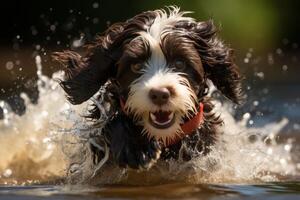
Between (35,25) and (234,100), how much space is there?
13678mm

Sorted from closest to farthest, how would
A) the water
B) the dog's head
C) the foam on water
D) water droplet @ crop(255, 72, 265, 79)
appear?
the water, the dog's head, the foam on water, water droplet @ crop(255, 72, 265, 79)

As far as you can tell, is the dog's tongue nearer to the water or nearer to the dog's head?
the dog's head

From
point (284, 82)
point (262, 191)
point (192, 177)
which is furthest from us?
point (284, 82)

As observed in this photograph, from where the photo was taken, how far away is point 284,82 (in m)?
15.0

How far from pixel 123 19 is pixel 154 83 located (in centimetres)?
1316

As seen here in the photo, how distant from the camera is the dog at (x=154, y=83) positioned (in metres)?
6.54

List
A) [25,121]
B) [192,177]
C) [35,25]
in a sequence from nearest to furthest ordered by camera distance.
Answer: [192,177], [25,121], [35,25]

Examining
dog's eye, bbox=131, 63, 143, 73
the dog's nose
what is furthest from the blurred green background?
the dog's nose

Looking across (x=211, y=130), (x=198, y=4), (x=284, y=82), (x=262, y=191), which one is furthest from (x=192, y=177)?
(x=198, y=4)

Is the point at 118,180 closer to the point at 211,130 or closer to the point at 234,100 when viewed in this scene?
the point at 211,130

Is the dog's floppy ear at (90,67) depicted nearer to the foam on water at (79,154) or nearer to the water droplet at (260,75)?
the foam on water at (79,154)

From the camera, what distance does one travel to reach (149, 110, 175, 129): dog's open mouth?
259 inches

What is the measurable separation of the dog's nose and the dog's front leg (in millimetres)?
461

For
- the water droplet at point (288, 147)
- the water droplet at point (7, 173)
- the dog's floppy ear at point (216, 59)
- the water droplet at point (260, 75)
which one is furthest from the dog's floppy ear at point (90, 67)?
the water droplet at point (260, 75)
